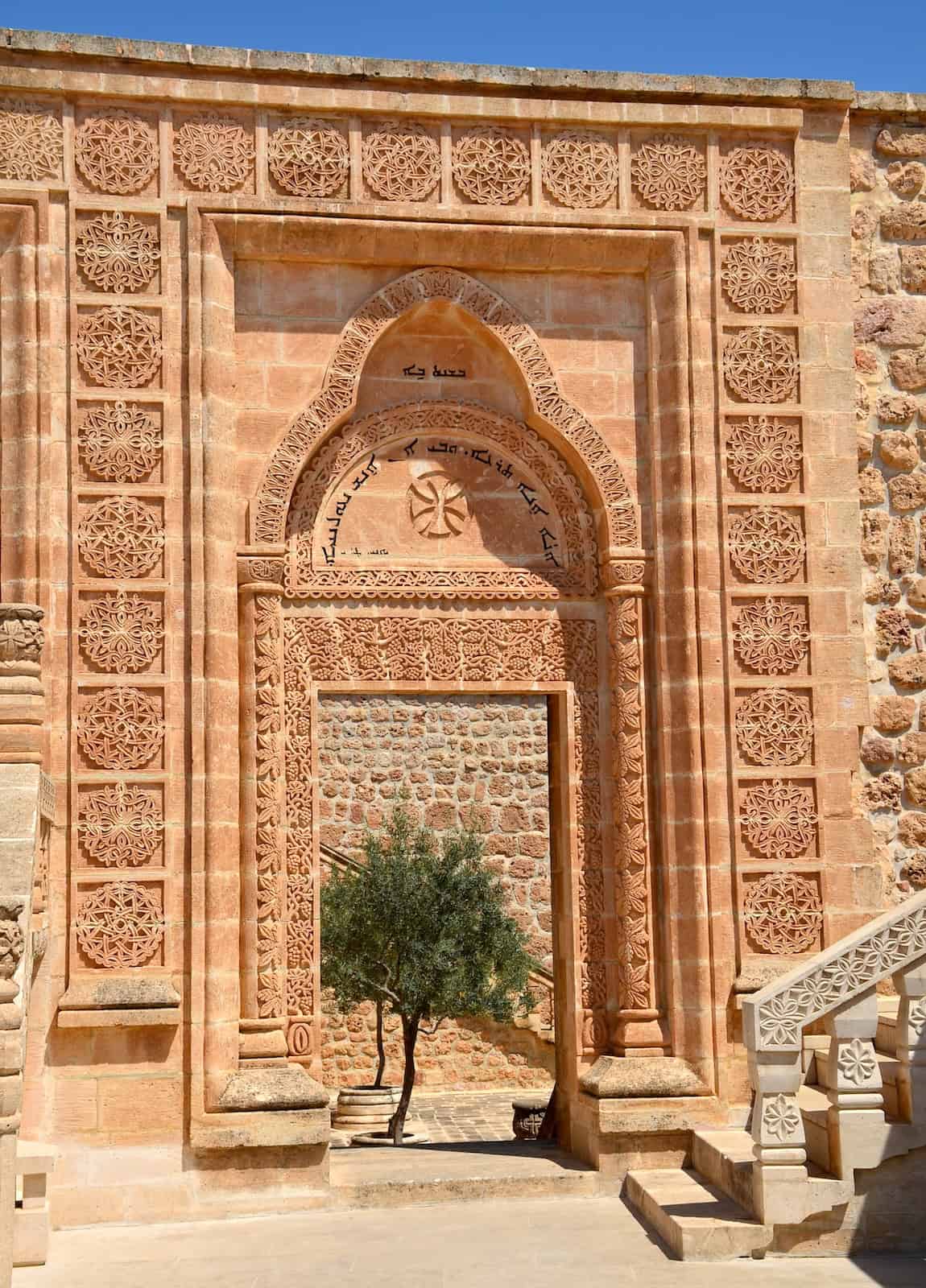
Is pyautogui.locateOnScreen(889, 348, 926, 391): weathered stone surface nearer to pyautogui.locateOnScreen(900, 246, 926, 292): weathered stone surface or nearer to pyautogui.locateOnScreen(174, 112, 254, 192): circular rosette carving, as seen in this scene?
pyautogui.locateOnScreen(900, 246, 926, 292): weathered stone surface

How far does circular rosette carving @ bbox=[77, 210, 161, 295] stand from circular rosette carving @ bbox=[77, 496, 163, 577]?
1137 millimetres

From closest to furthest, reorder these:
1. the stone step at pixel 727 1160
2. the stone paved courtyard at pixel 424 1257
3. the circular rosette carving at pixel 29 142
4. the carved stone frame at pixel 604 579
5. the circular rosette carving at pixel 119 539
→ the stone paved courtyard at pixel 424 1257
the stone step at pixel 727 1160
the carved stone frame at pixel 604 579
the circular rosette carving at pixel 119 539
the circular rosette carving at pixel 29 142

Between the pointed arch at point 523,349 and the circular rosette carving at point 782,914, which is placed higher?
the pointed arch at point 523,349

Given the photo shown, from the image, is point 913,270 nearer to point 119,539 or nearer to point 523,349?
point 523,349

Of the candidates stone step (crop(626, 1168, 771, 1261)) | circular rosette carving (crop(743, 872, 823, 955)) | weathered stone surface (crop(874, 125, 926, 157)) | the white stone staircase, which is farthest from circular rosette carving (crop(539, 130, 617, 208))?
stone step (crop(626, 1168, 771, 1261))

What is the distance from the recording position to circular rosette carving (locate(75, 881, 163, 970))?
7801 millimetres

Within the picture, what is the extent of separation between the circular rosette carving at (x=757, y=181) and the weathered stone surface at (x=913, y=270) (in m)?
0.77

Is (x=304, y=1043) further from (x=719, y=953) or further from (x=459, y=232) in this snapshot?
(x=459, y=232)

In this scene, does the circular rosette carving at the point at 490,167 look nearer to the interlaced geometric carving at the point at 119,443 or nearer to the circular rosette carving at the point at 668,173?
the circular rosette carving at the point at 668,173

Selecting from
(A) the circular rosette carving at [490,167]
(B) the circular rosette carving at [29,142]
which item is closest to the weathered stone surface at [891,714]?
(A) the circular rosette carving at [490,167]

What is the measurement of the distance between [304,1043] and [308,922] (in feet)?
1.99

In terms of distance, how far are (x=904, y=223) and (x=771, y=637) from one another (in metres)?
2.53

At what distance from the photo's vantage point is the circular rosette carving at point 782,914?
8336 mm

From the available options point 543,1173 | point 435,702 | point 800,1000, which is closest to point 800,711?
point 800,1000
